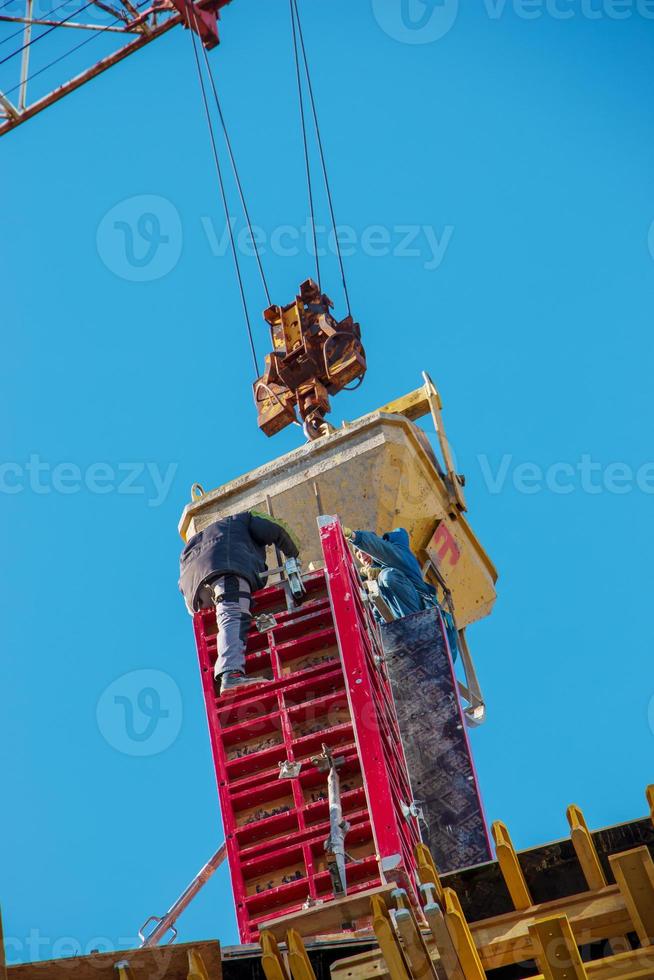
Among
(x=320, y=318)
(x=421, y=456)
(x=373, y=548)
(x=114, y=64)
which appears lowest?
(x=373, y=548)

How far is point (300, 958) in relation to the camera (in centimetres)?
698

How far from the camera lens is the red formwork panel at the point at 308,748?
486 inches

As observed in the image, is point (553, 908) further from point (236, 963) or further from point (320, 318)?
point (320, 318)

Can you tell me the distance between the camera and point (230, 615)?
48.2 feet

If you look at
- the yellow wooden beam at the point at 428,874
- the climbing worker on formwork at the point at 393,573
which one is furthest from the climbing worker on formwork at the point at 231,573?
the yellow wooden beam at the point at 428,874

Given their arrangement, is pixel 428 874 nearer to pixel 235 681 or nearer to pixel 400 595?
pixel 235 681

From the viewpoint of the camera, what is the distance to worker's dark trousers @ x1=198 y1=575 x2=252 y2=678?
14.4 meters

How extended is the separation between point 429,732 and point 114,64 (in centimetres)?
1926

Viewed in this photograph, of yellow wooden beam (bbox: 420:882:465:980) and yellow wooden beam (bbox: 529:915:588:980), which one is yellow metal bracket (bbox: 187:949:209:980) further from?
yellow wooden beam (bbox: 529:915:588:980)

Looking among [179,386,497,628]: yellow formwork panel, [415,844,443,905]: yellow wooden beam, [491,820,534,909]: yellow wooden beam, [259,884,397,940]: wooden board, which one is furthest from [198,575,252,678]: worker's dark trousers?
[491,820,534,909]: yellow wooden beam

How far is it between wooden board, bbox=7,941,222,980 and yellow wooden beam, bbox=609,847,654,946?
1960mm

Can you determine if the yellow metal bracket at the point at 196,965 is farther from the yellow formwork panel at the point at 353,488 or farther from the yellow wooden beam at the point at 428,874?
the yellow formwork panel at the point at 353,488

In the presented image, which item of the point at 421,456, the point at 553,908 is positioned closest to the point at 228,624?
the point at 421,456

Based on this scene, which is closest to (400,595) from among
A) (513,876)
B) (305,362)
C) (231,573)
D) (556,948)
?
(231,573)
